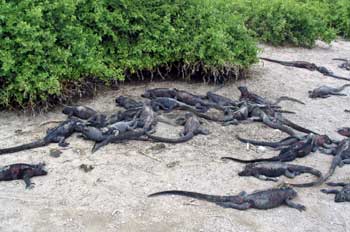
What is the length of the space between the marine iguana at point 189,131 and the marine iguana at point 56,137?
856mm

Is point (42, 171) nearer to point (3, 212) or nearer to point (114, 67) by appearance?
point (3, 212)

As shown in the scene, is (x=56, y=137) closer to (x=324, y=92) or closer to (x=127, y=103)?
(x=127, y=103)

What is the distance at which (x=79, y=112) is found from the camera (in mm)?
6430

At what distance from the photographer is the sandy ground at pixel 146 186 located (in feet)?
14.2

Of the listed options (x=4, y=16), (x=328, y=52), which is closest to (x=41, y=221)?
(x=4, y=16)

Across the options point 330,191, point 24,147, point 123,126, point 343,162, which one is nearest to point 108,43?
point 123,126

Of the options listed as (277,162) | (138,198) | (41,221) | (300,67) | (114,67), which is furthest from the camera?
(300,67)

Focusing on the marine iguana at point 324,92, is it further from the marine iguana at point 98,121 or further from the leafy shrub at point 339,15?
the leafy shrub at point 339,15

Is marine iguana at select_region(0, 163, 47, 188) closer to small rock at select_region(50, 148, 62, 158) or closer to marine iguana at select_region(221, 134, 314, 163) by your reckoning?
small rock at select_region(50, 148, 62, 158)

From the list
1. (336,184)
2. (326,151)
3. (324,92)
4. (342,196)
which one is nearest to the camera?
(342,196)

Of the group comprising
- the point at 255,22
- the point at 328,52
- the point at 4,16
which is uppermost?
the point at 4,16

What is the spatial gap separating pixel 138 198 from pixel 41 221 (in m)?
0.86

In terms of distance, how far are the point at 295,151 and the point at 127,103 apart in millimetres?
2261

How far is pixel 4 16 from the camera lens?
6098 mm
